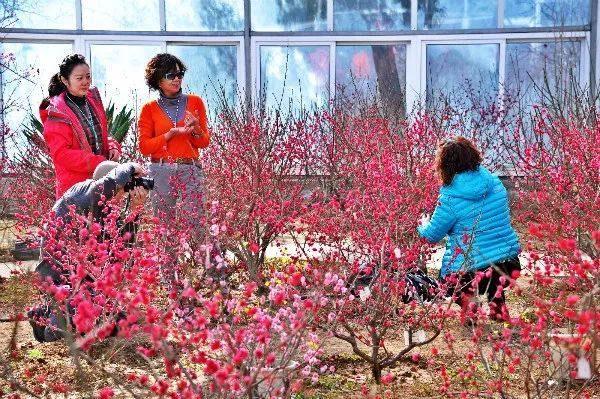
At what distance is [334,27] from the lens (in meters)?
11.7

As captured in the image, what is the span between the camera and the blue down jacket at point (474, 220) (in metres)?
4.82

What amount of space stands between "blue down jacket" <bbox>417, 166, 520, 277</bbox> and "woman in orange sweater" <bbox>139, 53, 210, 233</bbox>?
1422 millimetres

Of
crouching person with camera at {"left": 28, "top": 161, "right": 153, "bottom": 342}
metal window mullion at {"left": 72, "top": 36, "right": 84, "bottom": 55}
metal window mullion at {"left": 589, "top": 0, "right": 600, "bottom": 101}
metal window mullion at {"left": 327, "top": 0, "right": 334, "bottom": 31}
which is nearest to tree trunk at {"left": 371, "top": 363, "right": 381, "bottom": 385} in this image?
crouching person with camera at {"left": 28, "top": 161, "right": 153, "bottom": 342}

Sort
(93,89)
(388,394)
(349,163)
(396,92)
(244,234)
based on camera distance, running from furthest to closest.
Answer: (396,92) < (349,163) < (244,234) < (93,89) < (388,394)

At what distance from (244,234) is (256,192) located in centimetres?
30

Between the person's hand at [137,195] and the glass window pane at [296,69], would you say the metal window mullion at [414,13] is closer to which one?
the glass window pane at [296,69]

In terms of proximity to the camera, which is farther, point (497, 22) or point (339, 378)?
point (497, 22)

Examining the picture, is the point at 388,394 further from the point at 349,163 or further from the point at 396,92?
the point at 396,92

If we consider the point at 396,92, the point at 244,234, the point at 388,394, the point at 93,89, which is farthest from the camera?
the point at 396,92

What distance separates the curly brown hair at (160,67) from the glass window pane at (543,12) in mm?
7437

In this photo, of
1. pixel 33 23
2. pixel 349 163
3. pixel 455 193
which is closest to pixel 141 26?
pixel 33 23

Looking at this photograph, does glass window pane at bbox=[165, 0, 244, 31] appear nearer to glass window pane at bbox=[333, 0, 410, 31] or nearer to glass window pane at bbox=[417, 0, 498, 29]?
glass window pane at bbox=[333, 0, 410, 31]

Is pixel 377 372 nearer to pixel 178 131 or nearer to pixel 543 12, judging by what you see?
pixel 178 131

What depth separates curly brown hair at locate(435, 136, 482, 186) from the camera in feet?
16.0
